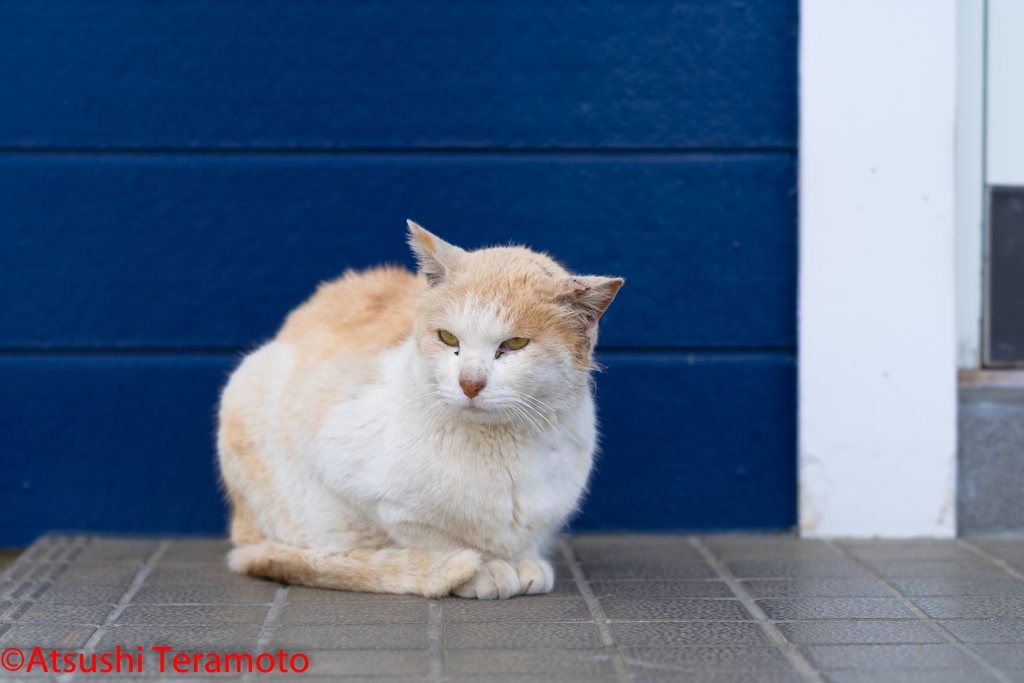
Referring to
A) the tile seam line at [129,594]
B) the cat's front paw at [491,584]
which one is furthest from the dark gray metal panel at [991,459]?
the tile seam line at [129,594]

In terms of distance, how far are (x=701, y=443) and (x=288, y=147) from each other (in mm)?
Result: 1860

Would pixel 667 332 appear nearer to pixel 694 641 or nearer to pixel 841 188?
pixel 841 188

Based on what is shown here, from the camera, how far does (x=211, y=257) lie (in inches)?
117

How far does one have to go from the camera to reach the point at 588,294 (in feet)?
6.82

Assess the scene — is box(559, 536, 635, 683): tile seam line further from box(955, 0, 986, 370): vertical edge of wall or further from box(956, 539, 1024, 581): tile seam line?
box(955, 0, 986, 370): vertical edge of wall

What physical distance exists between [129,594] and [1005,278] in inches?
126

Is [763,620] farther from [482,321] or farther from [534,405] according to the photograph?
[482,321]

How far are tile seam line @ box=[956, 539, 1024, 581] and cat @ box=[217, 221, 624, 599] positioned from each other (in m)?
1.41

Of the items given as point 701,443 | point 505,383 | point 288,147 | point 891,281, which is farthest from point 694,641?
point 288,147

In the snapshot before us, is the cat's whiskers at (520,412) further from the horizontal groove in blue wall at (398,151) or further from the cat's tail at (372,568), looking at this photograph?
the horizontal groove in blue wall at (398,151)

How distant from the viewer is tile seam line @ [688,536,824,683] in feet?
6.11

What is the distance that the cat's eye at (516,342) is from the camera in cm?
207

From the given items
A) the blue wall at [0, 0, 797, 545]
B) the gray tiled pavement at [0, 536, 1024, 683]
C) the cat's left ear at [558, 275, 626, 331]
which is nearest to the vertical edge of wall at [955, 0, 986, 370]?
the blue wall at [0, 0, 797, 545]

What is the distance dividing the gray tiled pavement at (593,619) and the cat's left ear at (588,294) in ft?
2.68
